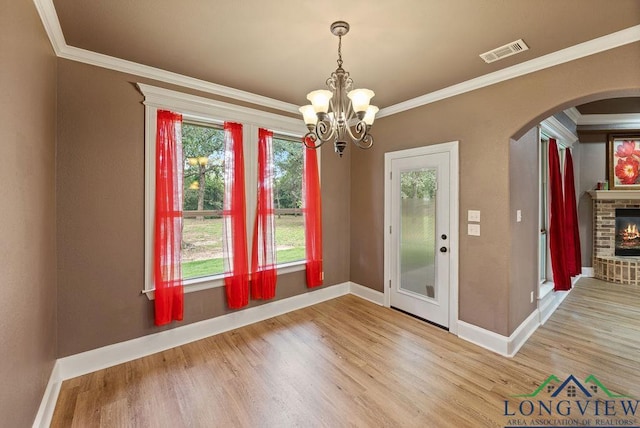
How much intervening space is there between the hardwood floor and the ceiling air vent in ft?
9.09

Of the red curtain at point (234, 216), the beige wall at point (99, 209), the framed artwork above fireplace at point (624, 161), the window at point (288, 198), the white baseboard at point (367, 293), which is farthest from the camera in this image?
the framed artwork above fireplace at point (624, 161)

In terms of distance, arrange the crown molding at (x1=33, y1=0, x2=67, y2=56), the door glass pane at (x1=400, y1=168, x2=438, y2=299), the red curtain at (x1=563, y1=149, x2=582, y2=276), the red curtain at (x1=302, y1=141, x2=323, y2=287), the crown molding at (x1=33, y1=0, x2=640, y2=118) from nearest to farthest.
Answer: the crown molding at (x1=33, y1=0, x2=67, y2=56), the crown molding at (x1=33, y1=0, x2=640, y2=118), the door glass pane at (x1=400, y1=168, x2=438, y2=299), the red curtain at (x1=302, y1=141, x2=323, y2=287), the red curtain at (x1=563, y1=149, x2=582, y2=276)

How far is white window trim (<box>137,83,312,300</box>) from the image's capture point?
8.79 ft

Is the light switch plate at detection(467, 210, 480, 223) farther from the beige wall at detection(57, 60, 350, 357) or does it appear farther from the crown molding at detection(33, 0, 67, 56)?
the crown molding at detection(33, 0, 67, 56)

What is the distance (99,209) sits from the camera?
8.13 feet

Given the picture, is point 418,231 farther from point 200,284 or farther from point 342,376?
point 200,284

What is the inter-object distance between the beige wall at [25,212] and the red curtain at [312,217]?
2568 millimetres

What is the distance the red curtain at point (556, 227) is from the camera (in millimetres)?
3787

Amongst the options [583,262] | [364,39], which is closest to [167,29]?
[364,39]

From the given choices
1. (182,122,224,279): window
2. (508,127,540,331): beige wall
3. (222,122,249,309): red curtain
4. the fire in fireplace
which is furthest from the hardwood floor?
the fire in fireplace

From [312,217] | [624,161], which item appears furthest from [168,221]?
[624,161]

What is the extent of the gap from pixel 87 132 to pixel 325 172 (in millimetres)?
2740

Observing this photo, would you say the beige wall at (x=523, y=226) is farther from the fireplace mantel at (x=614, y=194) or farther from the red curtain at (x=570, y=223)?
the fireplace mantel at (x=614, y=194)

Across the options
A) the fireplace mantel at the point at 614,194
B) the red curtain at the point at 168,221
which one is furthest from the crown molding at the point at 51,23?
the fireplace mantel at the point at 614,194
